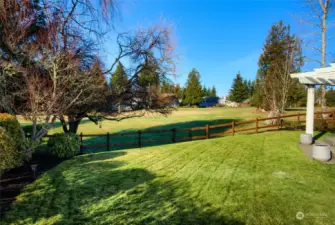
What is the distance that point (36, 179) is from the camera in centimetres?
571

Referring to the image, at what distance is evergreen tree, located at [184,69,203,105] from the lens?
2200 inches

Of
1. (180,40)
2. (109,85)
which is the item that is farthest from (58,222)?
(180,40)

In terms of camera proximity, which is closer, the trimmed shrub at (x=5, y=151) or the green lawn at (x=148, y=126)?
the trimmed shrub at (x=5, y=151)

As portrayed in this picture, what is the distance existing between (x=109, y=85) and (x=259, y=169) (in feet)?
26.4

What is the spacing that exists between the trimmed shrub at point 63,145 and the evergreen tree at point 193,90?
159ft

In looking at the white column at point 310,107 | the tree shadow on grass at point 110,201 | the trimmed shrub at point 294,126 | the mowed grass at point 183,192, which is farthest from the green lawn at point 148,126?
the white column at point 310,107

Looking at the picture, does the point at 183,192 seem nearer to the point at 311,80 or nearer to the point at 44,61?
the point at 44,61

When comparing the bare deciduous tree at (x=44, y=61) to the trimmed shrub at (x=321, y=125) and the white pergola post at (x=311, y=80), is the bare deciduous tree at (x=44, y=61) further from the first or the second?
the trimmed shrub at (x=321, y=125)

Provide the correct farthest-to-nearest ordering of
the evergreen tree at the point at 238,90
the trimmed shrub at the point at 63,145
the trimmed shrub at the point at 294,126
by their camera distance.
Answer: the evergreen tree at the point at 238,90 → the trimmed shrub at the point at 294,126 → the trimmed shrub at the point at 63,145

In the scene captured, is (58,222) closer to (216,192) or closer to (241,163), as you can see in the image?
(216,192)

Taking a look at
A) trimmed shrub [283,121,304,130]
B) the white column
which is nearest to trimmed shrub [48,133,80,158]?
the white column

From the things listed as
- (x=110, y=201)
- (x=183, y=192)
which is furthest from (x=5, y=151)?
(x=183, y=192)

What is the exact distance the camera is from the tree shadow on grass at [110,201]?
3697mm

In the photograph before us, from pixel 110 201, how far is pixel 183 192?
1.55 m
